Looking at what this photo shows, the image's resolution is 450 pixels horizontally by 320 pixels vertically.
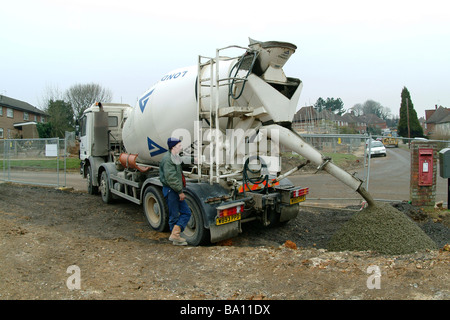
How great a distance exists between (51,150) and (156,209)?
385 inches

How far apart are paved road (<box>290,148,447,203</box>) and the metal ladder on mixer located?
17.8 ft

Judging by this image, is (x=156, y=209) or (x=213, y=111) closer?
(x=213, y=111)

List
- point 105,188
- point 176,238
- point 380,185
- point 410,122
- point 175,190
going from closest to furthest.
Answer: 1. point 175,190
2. point 176,238
3. point 105,188
4. point 380,185
5. point 410,122

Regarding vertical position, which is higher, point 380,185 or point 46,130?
point 46,130

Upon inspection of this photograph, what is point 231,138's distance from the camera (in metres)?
5.89

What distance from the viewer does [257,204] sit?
584 centimetres

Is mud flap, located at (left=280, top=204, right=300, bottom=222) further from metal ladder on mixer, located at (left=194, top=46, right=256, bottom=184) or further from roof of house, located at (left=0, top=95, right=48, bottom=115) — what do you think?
roof of house, located at (left=0, top=95, right=48, bottom=115)

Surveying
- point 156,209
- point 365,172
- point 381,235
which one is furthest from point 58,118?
point 381,235

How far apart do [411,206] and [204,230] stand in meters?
5.76

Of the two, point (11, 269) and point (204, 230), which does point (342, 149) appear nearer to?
point (204, 230)

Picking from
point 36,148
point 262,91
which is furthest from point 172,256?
point 36,148

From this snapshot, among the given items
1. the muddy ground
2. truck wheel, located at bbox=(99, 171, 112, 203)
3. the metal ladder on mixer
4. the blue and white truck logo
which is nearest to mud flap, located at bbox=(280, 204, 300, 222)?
the muddy ground

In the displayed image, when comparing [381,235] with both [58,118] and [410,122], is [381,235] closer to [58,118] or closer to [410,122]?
[58,118]

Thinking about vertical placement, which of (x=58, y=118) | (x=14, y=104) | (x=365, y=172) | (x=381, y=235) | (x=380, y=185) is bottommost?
(x=381, y=235)
